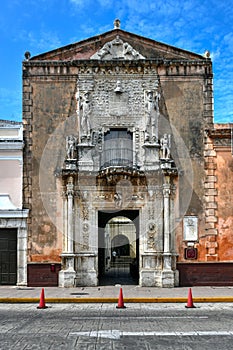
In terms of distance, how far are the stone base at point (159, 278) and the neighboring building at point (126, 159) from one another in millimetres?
51

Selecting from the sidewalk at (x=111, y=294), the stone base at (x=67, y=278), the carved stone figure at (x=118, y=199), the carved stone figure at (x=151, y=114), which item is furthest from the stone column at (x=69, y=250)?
the carved stone figure at (x=151, y=114)

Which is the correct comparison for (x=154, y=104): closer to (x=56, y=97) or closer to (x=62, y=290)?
(x=56, y=97)

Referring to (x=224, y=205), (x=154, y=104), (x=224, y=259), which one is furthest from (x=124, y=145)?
(x=224, y=259)

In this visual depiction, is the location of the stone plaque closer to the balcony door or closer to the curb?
the balcony door

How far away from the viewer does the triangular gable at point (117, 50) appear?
22422 mm

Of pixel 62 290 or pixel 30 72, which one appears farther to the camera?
pixel 30 72

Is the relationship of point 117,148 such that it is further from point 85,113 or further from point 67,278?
point 67,278

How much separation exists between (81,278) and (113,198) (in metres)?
3.68

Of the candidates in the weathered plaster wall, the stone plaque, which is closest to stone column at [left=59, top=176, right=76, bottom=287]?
the stone plaque

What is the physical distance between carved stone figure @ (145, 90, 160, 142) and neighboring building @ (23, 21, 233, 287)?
0.15 feet

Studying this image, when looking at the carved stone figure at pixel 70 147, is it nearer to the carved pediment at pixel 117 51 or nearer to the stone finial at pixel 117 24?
the carved pediment at pixel 117 51

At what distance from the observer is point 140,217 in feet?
71.4

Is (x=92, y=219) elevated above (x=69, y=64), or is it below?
below

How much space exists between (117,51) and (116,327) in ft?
46.1
